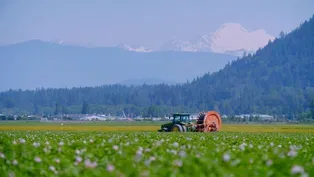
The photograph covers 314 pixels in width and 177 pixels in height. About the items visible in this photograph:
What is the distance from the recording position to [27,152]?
1611 centimetres

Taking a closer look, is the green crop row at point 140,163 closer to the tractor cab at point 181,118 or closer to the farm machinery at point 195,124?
the farm machinery at point 195,124

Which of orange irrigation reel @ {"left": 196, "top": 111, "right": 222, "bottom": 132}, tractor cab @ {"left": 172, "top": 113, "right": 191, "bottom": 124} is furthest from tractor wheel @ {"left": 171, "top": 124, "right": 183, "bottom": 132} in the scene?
tractor cab @ {"left": 172, "top": 113, "right": 191, "bottom": 124}

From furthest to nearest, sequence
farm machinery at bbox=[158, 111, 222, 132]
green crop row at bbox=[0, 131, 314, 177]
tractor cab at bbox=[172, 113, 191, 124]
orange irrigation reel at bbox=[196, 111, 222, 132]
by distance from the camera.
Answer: tractor cab at bbox=[172, 113, 191, 124], orange irrigation reel at bbox=[196, 111, 222, 132], farm machinery at bbox=[158, 111, 222, 132], green crop row at bbox=[0, 131, 314, 177]

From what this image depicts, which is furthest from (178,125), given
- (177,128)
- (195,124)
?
(195,124)

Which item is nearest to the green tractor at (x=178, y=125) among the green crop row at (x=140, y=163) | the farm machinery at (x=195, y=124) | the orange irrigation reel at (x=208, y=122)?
the farm machinery at (x=195, y=124)

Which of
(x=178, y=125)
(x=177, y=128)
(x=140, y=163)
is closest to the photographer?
(x=140, y=163)

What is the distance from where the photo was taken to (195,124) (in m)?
56.2

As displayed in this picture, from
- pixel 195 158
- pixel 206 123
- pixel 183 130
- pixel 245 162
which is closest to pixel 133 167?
pixel 195 158

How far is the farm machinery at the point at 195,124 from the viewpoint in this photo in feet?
180

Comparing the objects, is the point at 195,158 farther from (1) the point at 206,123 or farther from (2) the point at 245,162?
(1) the point at 206,123

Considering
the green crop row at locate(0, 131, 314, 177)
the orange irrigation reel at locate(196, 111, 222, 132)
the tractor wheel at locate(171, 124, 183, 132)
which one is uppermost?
the orange irrigation reel at locate(196, 111, 222, 132)

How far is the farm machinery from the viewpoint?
5493cm

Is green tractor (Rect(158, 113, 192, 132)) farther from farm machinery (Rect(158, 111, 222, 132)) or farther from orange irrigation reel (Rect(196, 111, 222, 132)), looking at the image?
orange irrigation reel (Rect(196, 111, 222, 132))

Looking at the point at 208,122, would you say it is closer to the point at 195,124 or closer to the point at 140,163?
the point at 195,124
